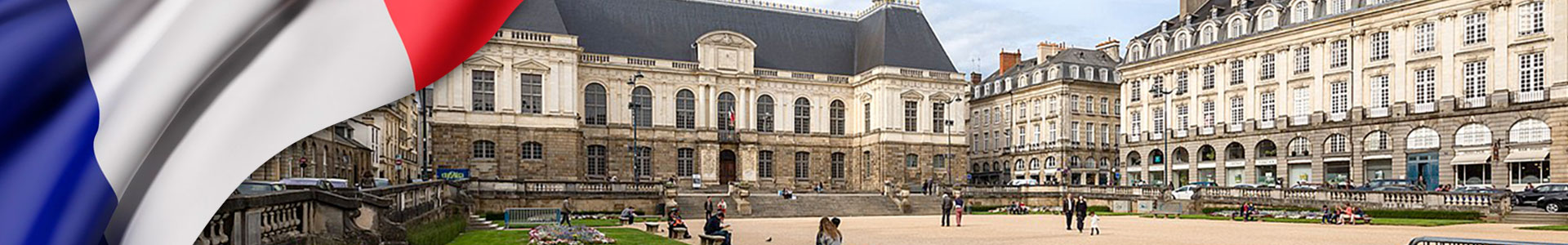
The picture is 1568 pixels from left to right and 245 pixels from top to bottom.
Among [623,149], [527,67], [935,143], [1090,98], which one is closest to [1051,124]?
[1090,98]

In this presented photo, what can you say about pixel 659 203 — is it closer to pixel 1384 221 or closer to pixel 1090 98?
pixel 1384 221

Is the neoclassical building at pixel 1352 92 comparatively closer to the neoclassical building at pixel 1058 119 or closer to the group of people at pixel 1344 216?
the neoclassical building at pixel 1058 119

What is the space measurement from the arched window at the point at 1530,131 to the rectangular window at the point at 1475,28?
3.82 m

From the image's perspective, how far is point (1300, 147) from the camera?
56.2 m

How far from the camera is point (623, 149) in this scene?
193 ft

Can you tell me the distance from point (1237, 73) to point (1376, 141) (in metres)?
9.62

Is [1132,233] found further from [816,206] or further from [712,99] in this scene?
[712,99]

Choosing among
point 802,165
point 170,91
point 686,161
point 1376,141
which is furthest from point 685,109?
point 170,91

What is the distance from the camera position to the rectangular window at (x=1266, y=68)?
191 ft

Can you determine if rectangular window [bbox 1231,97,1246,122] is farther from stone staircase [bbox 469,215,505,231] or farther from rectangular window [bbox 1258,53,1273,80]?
stone staircase [bbox 469,215,505,231]

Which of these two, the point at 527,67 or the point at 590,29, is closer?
the point at 527,67

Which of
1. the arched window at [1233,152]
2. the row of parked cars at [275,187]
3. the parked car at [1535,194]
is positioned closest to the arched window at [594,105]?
the arched window at [1233,152]

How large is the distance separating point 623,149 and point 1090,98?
32.4 metres

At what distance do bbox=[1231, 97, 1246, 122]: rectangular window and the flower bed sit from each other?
46602mm
